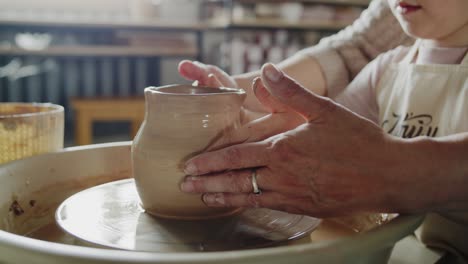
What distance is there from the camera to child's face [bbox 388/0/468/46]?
73 cm

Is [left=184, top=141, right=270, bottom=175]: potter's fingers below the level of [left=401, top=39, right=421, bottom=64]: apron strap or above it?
below

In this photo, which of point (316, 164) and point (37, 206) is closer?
point (316, 164)

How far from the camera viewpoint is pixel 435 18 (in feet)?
2.43

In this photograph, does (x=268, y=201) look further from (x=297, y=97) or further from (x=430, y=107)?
(x=430, y=107)

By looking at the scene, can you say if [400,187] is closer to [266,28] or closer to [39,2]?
[266,28]

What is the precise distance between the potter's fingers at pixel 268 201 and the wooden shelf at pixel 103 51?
2932 mm

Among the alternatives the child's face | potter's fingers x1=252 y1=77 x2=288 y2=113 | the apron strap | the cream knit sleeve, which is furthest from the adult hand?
the cream knit sleeve

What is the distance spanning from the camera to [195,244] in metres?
0.55

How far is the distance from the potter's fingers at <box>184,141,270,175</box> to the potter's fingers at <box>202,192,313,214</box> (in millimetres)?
34

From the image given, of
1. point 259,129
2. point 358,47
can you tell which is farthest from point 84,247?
point 358,47

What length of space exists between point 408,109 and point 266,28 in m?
→ 3.03

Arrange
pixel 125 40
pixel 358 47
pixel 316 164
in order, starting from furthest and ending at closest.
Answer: pixel 125 40, pixel 358 47, pixel 316 164

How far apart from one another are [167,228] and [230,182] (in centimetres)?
12

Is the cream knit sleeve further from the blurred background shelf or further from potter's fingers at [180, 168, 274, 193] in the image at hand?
the blurred background shelf
